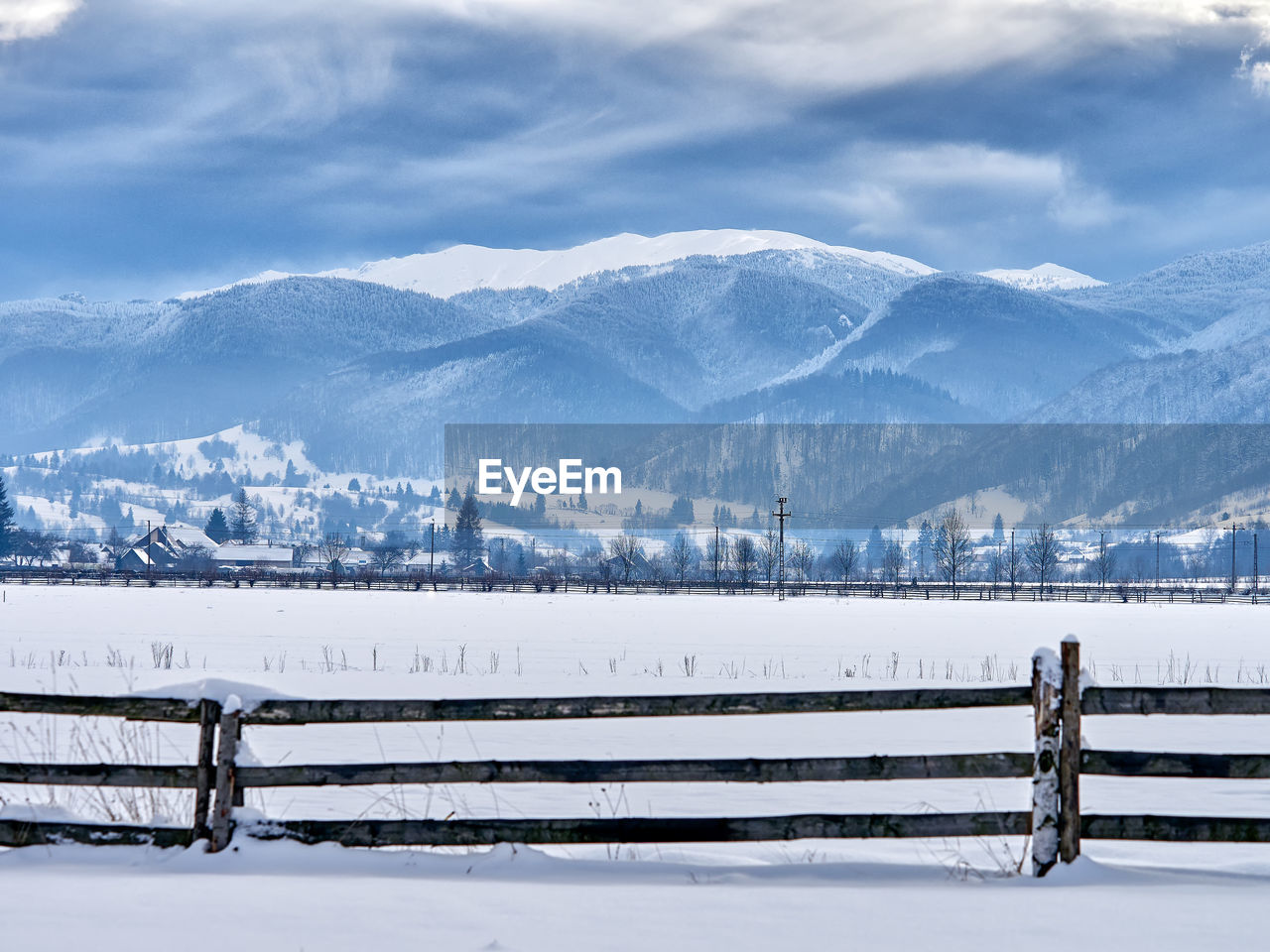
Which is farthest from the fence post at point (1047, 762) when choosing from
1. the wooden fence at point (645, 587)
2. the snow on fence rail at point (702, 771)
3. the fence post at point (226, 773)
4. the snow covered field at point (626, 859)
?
the wooden fence at point (645, 587)

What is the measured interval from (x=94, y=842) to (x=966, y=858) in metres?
6.49

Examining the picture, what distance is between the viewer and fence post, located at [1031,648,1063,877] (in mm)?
8719

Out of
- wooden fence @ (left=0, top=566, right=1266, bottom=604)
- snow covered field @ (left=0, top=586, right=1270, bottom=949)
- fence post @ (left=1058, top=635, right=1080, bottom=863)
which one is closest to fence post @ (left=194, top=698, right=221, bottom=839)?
snow covered field @ (left=0, top=586, right=1270, bottom=949)

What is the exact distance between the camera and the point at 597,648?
36.5 meters

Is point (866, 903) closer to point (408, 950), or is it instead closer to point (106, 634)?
point (408, 950)

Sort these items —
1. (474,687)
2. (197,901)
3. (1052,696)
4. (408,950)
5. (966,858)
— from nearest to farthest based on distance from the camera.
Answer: (408,950) → (197,901) → (1052,696) → (966,858) → (474,687)

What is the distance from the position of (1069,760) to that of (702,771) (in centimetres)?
246

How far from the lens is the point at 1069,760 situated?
8711 millimetres

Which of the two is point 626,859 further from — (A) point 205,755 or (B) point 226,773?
(A) point 205,755

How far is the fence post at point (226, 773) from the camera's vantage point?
8.97m

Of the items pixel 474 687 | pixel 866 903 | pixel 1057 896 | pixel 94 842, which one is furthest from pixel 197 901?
pixel 474 687

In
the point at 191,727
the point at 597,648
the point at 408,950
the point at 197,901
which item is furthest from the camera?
the point at 597,648

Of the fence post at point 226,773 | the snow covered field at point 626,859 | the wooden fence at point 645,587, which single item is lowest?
the wooden fence at point 645,587

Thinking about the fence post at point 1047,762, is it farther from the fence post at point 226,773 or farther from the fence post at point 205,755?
the fence post at point 205,755
